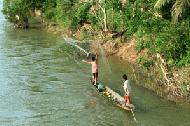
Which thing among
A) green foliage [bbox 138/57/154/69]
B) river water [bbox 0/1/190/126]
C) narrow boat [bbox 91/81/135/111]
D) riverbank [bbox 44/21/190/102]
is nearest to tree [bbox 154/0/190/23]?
riverbank [bbox 44/21/190/102]

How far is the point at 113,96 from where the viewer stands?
18672mm

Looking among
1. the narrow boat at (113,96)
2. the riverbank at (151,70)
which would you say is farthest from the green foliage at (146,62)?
the narrow boat at (113,96)

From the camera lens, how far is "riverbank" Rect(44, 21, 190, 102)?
60.3 ft

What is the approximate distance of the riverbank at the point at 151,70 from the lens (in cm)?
1839

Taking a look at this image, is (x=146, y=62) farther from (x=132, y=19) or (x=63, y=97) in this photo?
(x=132, y=19)

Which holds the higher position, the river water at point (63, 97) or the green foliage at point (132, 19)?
the green foliage at point (132, 19)

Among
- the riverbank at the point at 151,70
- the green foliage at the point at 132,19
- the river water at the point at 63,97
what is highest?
the green foliage at the point at 132,19

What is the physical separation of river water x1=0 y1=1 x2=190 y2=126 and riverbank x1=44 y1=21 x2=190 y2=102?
0.48 metres

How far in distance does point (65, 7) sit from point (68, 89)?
15.8m

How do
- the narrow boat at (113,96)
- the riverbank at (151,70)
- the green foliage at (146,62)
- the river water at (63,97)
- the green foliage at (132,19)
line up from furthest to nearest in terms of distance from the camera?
the green foliage at (146,62)
the green foliage at (132,19)
the riverbank at (151,70)
the narrow boat at (113,96)
the river water at (63,97)

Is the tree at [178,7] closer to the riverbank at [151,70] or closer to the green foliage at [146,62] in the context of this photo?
the riverbank at [151,70]

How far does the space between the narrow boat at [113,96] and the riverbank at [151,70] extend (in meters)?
1.90

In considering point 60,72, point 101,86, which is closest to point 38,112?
point 101,86

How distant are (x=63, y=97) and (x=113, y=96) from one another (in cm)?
241
